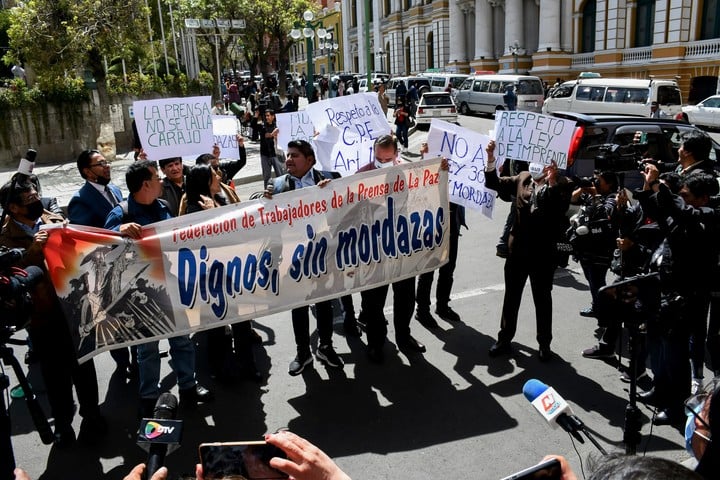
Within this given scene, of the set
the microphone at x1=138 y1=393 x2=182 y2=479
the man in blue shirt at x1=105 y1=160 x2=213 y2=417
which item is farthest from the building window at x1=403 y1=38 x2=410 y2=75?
the microphone at x1=138 y1=393 x2=182 y2=479

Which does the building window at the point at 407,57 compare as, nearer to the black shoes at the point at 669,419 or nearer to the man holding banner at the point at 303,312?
the man holding banner at the point at 303,312

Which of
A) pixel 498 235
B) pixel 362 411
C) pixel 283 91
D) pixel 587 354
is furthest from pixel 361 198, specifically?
pixel 283 91

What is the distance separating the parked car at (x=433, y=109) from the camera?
23.6 meters

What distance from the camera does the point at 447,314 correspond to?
6148 millimetres

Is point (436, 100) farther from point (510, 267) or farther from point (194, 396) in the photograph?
point (194, 396)

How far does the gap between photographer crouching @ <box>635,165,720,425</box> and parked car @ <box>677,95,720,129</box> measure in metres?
20.7

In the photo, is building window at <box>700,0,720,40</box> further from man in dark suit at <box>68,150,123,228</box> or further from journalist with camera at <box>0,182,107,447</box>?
journalist with camera at <box>0,182,107,447</box>

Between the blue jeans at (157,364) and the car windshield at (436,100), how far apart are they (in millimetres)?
20739

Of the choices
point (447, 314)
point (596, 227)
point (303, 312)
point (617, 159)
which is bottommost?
point (447, 314)

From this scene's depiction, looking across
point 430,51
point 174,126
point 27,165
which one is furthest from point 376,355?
point 430,51

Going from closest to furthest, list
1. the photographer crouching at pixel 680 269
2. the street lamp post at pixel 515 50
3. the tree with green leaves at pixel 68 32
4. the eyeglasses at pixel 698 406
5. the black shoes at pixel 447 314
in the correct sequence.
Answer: the eyeglasses at pixel 698 406, the photographer crouching at pixel 680 269, the black shoes at pixel 447 314, the tree with green leaves at pixel 68 32, the street lamp post at pixel 515 50

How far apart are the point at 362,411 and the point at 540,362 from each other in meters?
1.69

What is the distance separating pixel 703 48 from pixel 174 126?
29.2 meters

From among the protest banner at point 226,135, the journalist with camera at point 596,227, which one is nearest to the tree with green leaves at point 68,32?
the protest banner at point 226,135
